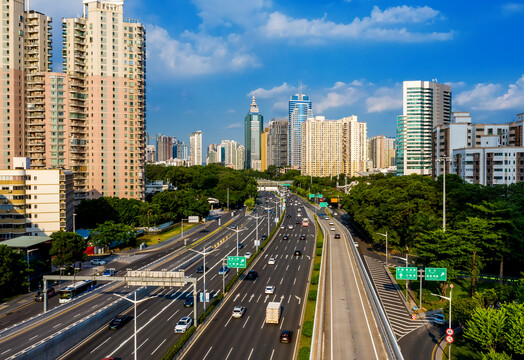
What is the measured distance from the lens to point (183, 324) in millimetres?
50781

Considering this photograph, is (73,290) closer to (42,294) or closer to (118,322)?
(42,294)

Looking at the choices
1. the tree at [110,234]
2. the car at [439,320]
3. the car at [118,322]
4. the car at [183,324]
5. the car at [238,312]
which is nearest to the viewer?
the car at [183,324]

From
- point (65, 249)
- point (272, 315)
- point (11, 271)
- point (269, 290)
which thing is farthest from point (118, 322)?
point (65, 249)

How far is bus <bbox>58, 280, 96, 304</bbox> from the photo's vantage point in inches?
2450

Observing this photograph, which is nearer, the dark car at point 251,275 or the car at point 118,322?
the car at point 118,322

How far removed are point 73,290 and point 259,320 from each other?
29926 millimetres

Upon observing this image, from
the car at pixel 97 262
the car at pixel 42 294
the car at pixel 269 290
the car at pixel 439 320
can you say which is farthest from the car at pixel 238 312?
the car at pixel 97 262

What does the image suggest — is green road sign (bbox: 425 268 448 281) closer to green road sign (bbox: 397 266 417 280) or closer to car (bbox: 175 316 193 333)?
green road sign (bbox: 397 266 417 280)

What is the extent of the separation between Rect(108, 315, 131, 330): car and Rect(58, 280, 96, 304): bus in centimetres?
1344

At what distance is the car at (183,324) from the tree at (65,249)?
121 feet

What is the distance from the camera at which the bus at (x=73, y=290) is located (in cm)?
6222

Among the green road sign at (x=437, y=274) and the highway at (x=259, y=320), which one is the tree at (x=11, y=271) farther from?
the green road sign at (x=437, y=274)

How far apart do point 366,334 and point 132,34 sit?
404 ft

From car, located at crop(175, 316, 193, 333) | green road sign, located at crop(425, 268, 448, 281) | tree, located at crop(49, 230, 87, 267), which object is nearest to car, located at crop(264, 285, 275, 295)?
car, located at crop(175, 316, 193, 333)
